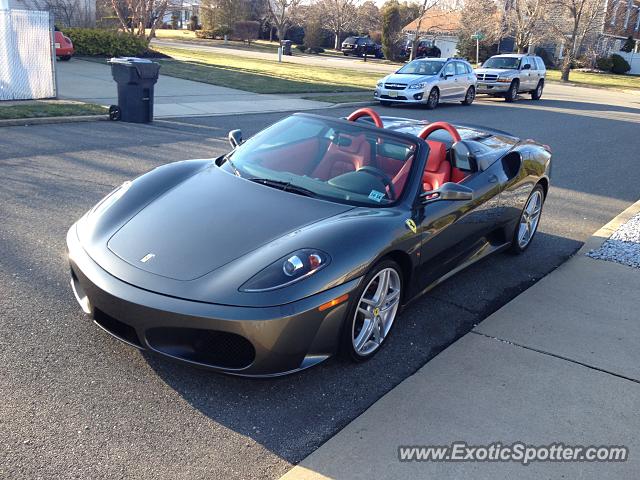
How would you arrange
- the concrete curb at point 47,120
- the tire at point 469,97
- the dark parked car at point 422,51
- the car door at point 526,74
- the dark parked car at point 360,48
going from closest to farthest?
the concrete curb at point 47,120, the tire at point 469,97, the car door at point 526,74, the dark parked car at point 422,51, the dark parked car at point 360,48

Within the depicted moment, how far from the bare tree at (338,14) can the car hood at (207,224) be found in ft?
191

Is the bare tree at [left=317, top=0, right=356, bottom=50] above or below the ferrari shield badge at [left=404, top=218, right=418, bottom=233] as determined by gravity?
above

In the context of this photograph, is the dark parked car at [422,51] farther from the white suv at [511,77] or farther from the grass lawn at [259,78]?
the white suv at [511,77]

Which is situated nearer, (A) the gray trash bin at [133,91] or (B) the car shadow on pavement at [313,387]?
(B) the car shadow on pavement at [313,387]

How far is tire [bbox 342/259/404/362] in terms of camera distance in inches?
142

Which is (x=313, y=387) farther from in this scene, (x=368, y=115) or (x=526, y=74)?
(x=526, y=74)

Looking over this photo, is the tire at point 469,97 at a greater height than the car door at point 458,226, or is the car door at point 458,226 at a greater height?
the car door at point 458,226

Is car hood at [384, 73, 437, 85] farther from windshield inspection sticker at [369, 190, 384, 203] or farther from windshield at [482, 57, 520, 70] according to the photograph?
windshield inspection sticker at [369, 190, 384, 203]

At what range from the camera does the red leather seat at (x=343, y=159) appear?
4484 millimetres

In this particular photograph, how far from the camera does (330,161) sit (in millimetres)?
4582

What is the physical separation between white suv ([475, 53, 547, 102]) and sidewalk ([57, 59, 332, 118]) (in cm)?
875

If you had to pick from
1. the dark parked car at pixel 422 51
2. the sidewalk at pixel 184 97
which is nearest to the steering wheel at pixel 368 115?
the sidewalk at pixel 184 97

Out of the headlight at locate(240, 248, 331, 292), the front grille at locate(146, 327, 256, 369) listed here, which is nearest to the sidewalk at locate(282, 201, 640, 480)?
the front grille at locate(146, 327, 256, 369)

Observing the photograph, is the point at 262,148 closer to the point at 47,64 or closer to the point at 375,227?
the point at 375,227
